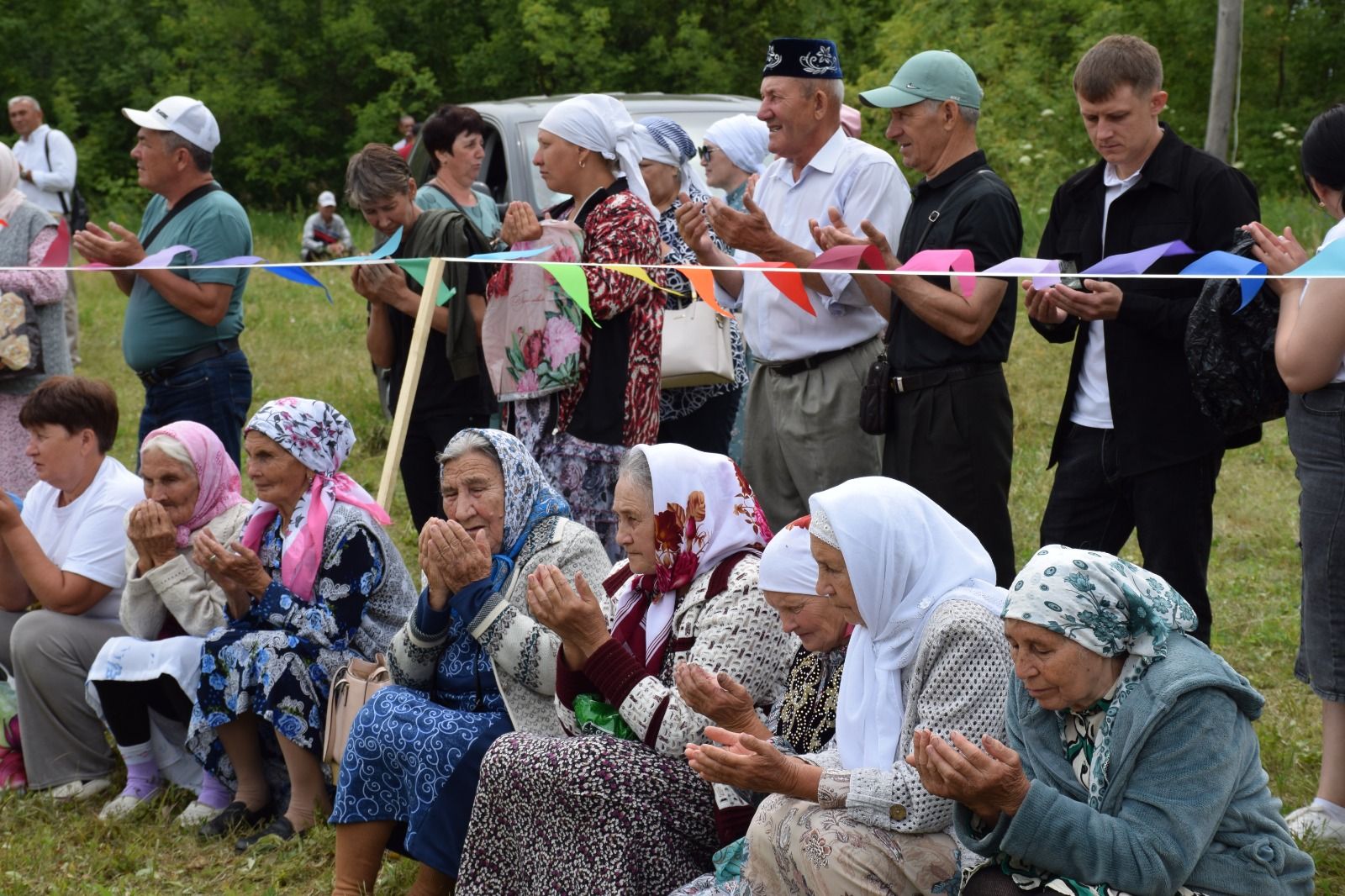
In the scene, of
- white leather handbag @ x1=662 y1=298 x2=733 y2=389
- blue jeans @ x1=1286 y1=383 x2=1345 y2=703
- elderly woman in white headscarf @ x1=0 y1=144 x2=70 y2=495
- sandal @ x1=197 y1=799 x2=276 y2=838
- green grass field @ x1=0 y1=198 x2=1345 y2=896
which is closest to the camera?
blue jeans @ x1=1286 y1=383 x2=1345 y2=703

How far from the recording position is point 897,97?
4.57 metres

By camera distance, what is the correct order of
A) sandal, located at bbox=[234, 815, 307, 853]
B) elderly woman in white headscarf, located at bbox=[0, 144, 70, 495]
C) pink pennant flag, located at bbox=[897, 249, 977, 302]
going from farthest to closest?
elderly woman in white headscarf, located at bbox=[0, 144, 70, 495] < sandal, located at bbox=[234, 815, 307, 853] < pink pennant flag, located at bbox=[897, 249, 977, 302]

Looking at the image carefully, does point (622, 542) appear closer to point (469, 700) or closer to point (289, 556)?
point (469, 700)

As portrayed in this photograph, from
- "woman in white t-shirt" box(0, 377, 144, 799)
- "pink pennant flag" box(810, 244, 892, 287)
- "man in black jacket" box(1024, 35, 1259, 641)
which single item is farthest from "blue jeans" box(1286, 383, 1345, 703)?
"woman in white t-shirt" box(0, 377, 144, 799)

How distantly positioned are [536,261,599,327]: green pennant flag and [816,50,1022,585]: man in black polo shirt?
834mm

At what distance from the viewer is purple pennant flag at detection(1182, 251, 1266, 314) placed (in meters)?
3.69

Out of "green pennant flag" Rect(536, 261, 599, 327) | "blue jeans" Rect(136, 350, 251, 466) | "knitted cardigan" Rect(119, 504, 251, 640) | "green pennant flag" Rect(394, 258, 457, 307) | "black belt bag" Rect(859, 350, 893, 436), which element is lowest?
"knitted cardigan" Rect(119, 504, 251, 640)

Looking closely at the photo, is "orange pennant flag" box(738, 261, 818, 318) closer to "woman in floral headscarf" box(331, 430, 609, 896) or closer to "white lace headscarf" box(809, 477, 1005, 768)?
"woman in floral headscarf" box(331, 430, 609, 896)

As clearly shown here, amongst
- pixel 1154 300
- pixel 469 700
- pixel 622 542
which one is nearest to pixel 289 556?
pixel 469 700

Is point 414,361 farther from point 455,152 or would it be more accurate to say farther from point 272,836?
point 455,152

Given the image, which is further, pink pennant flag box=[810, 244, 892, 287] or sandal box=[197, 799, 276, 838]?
sandal box=[197, 799, 276, 838]

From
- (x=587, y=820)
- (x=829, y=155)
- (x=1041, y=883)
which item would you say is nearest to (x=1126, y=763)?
(x=1041, y=883)

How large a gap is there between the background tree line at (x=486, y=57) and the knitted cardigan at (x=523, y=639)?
16049 mm

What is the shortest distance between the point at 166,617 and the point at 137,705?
0.30 meters
